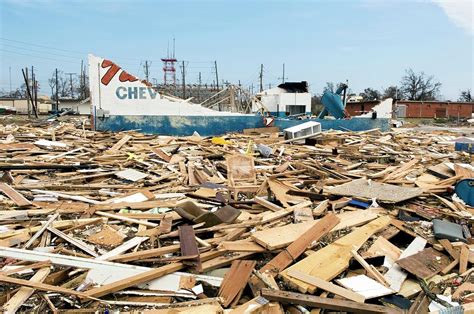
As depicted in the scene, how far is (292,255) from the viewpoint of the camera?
4.14m

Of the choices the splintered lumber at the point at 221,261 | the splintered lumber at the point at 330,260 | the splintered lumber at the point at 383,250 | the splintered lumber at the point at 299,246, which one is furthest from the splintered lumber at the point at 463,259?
the splintered lumber at the point at 221,261

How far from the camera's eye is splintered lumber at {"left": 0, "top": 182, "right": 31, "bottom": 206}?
5.91 m

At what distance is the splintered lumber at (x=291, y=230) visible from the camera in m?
4.30

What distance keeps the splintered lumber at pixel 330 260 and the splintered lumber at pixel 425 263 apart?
0.54 metres

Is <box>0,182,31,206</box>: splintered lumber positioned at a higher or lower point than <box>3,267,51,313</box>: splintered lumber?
higher

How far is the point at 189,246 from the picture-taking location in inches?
165

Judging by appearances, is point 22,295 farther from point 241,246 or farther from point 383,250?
point 383,250

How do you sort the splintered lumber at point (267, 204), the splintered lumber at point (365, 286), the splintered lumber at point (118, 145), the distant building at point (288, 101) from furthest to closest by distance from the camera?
the distant building at point (288, 101)
the splintered lumber at point (118, 145)
the splintered lumber at point (267, 204)
the splintered lumber at point (365, 286)

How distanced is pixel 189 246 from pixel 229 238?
0.58m

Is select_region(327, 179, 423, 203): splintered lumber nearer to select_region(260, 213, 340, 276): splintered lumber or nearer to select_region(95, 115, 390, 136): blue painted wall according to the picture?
select_region(260, 213, 340, 276): splintered lumber

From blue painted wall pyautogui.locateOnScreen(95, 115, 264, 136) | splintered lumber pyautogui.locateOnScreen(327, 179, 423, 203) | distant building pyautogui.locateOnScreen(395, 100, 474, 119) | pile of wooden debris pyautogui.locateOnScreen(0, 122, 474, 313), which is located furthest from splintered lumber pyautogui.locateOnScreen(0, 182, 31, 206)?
distant building pyautogui.locateOnScreen(395, 100, 474, 119)

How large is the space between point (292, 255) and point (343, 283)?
1.99 ft

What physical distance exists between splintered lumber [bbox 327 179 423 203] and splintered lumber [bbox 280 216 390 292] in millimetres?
1469

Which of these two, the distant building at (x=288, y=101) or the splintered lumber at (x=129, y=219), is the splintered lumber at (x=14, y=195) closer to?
the splintered lumber at (x=129, y=219)
